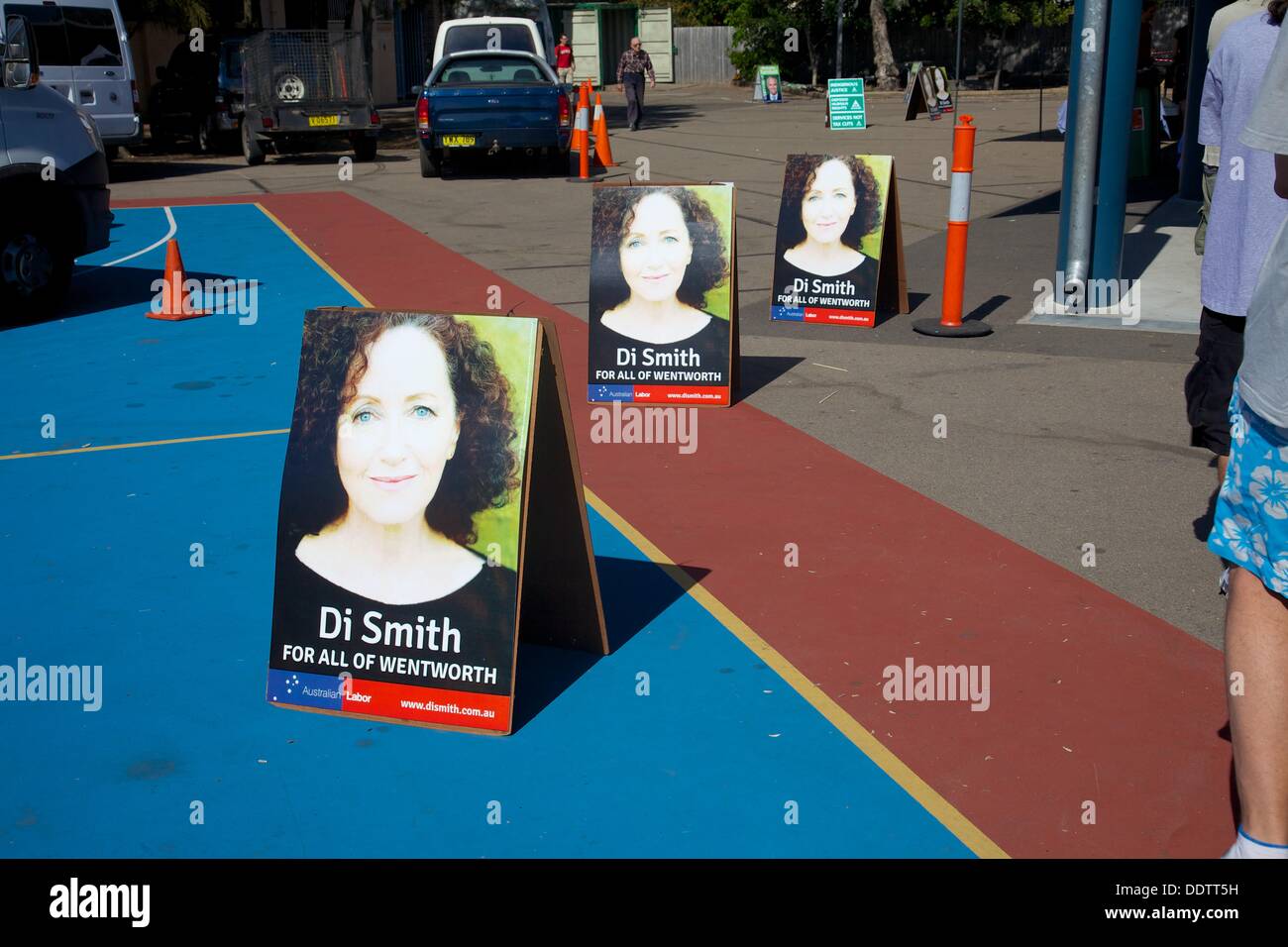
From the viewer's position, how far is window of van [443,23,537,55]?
21.9 m

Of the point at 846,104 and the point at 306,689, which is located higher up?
the point at 846,104

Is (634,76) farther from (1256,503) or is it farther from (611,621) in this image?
(1256,503)

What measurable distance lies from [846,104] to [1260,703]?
87.6 ft

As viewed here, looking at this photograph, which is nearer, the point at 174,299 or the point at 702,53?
the point at 174,299

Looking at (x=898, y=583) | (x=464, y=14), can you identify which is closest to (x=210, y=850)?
(x=898, y=583)

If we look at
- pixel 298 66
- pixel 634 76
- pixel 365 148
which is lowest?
pixel 365 148

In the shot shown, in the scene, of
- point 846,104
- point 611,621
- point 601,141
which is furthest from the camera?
point 846,104

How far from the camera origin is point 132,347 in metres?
9.48

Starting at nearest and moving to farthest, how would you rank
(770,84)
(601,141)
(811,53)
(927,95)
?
(601,141) → (927,95) → (770,84) → (811,53)

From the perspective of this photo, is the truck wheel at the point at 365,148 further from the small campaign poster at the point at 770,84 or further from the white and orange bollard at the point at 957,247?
the small campaign poster at the point at 770,84

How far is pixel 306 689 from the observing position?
13.6 ft

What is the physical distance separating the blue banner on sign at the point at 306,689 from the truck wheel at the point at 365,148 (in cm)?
2008

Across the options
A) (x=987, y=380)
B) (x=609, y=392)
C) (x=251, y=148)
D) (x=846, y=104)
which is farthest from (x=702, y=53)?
(x=609, y=392)
